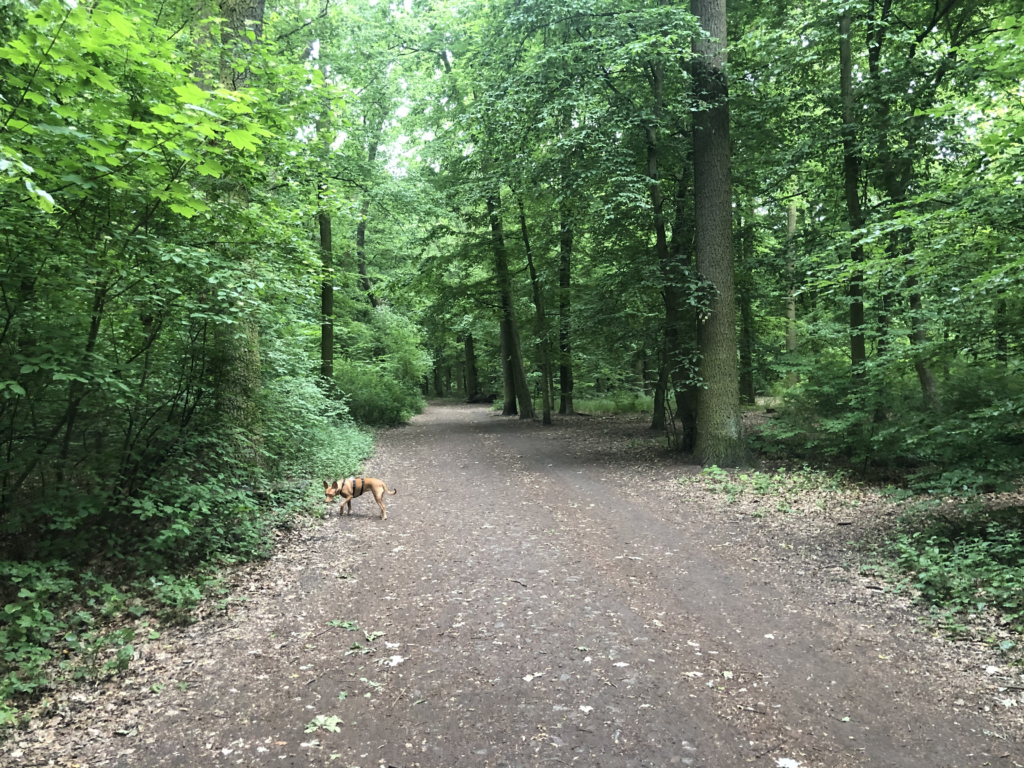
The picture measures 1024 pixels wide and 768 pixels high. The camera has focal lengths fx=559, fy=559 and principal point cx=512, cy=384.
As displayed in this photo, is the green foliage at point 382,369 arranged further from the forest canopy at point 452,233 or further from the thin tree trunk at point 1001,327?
the thin tree trunk at point 1001,327

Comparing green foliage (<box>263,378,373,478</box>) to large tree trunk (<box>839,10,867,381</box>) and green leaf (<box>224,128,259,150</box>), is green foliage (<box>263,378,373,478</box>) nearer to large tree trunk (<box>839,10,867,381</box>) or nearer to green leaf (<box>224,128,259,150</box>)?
green leaf (<box>224,128,259,150</box>)

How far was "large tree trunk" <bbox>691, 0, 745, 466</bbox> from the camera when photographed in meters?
10.5

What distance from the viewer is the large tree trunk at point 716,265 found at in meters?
10.5

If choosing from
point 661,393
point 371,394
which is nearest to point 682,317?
point 661,393

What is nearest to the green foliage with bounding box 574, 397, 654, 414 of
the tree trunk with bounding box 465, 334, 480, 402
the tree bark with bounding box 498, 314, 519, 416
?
the tree bark with bounding box 498, 314, 519, 416

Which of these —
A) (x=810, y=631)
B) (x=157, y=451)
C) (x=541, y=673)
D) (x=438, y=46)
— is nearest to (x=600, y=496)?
(x=810, y=631)

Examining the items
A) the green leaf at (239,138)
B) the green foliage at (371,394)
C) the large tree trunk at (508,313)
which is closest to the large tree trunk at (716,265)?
the large tree trunk at (508,313)

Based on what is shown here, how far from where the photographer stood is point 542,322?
19906 mm

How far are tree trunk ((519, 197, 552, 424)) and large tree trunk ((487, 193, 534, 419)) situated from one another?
2.65 feet

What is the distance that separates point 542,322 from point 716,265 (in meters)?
9.61

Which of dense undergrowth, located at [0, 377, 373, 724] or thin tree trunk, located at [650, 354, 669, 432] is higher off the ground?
thin tree trunk, located at [650, 354, 669, 432]

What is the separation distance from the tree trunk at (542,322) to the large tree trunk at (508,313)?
2.65 ft

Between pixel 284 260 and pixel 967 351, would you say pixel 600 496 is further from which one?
pixel 284 260

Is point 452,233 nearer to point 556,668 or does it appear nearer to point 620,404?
point 620,404
